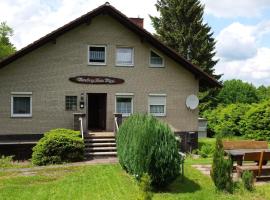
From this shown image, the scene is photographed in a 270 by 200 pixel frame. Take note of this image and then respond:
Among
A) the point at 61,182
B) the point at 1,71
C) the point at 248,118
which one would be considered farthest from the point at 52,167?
the point at 248,118

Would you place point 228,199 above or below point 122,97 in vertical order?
below

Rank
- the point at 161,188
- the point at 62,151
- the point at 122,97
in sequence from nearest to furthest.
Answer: the point at 161,188 < the point at 62,151 < the point at 122,97

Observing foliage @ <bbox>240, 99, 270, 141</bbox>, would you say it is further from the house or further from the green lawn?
the green lawn

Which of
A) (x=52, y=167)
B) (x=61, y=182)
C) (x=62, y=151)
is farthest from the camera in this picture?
(x=62, y=151)

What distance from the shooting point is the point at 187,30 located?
41.4 meters

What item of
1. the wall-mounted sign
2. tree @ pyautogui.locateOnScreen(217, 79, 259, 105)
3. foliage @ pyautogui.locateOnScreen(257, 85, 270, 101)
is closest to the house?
the wall-mounted sign

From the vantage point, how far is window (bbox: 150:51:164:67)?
23594 mm

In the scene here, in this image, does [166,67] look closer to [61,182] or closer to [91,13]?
[91,13]

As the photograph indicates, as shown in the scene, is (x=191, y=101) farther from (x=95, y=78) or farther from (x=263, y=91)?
(x=263, y=91)

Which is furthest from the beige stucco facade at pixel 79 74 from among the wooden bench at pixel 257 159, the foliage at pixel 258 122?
the wooden bench at pixel 257 159

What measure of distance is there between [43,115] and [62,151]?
4319 millimetres

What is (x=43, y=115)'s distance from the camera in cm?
2198

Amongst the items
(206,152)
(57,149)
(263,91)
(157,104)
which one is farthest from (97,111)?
(263,91)

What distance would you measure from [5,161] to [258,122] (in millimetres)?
15873
